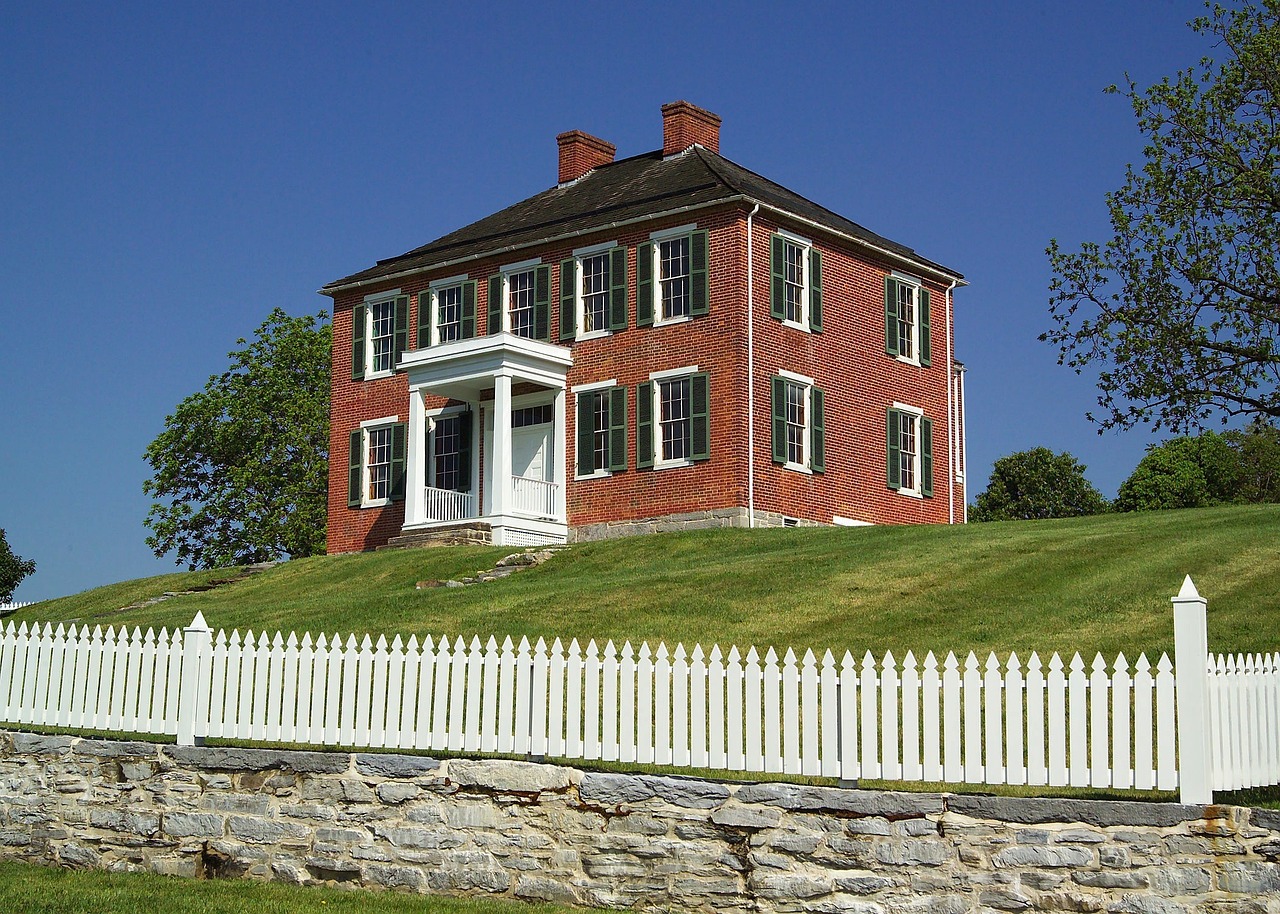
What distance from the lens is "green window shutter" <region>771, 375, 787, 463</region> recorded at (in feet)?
92.3

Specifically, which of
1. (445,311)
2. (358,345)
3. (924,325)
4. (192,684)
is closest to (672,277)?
(445,311)

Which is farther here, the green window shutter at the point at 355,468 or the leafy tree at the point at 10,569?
the leafy tree at the point at 10,569

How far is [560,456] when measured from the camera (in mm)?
30250

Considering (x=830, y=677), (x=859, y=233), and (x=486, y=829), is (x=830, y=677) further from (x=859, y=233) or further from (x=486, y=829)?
(x=859, y=233)

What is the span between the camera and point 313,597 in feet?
78.9

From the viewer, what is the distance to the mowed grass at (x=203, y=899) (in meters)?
10.0

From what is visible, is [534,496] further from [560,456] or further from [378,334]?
[378,334]

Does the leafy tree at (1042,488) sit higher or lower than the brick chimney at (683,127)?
lower

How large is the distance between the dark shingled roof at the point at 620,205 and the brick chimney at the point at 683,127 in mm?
357

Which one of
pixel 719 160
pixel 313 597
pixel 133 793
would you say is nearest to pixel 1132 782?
pixel 133 793

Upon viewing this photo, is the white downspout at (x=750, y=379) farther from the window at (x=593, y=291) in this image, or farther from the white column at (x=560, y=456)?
the white column at (x=560, y=456)

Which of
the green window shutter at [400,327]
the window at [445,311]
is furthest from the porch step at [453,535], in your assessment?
the green window shutter at [400,327]

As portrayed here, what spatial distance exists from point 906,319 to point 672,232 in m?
5.97

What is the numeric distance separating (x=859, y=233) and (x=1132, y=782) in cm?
2323
